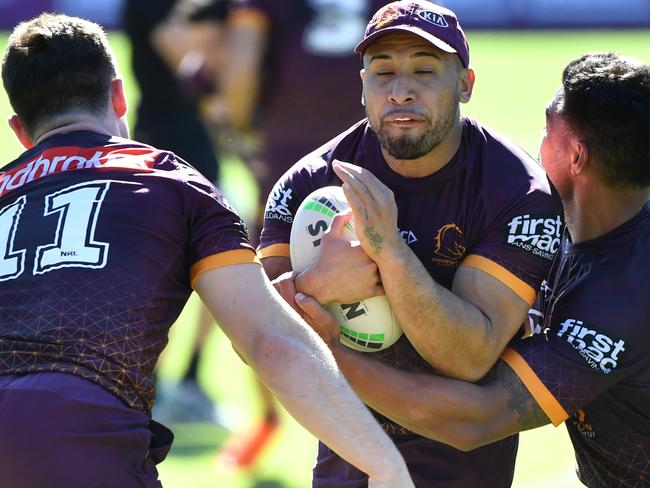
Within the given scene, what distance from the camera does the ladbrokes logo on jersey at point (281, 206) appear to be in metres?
4.00

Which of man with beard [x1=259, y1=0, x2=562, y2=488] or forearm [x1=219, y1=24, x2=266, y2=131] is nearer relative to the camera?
man with beard [x1=259, y1=0, x2=562, y2=488]

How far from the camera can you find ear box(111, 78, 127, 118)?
11.8 feet

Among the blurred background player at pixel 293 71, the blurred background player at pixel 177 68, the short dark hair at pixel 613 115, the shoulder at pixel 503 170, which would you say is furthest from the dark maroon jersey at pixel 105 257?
the blurred background player at pixel 177 68

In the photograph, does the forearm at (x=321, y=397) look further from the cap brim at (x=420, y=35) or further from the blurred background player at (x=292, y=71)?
the blurred background player at (x=292, y=71)

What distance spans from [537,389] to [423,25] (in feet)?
4.02

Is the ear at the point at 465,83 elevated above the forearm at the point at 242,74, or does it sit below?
above

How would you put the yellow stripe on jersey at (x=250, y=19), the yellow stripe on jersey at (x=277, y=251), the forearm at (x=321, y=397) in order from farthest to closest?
the yellow stripe on jersey at (x=250, y=19) < the yellow stripe on jersey at (x=277, y=251) < the forearm at (x=321, y=397)

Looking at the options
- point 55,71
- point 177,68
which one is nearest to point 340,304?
point 55,71

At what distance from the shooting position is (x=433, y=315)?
11.7ft

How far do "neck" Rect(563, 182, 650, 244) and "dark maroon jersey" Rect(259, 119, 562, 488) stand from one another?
0.80 feet

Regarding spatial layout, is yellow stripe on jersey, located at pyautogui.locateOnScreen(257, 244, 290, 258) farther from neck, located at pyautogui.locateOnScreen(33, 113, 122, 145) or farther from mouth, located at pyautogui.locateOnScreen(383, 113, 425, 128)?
neck, located at pyautogui.locateOnScreen(33, 113, 122, 145)

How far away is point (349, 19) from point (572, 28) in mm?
16650

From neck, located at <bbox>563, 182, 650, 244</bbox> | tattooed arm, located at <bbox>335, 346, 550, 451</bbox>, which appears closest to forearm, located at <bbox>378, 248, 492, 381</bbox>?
tattooed arm, located at <bbox>335, 346, 550, 451</bbox>

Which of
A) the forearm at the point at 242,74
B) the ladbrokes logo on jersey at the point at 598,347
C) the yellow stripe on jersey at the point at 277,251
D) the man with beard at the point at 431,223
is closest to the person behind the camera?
the man with beard at the point at 431,223
